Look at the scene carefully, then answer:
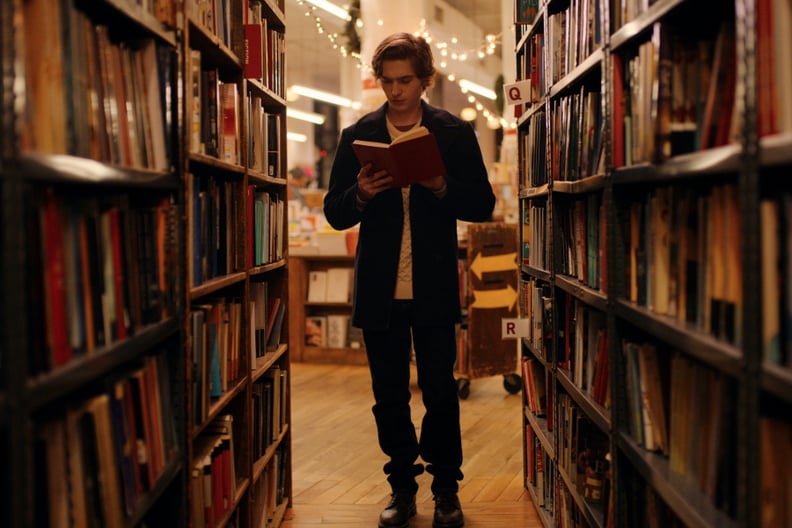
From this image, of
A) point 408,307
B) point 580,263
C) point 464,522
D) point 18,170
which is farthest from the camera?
point 464,522

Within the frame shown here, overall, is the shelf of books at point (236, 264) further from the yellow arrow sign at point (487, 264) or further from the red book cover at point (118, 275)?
the yellow arrow sign at point (487, 264)

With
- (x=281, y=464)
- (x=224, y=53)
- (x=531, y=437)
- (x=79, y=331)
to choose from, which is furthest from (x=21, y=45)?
(x=531, y=437)

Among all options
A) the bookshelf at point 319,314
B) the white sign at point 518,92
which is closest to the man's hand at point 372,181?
the white sign at point 518,92

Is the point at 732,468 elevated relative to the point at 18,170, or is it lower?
lower

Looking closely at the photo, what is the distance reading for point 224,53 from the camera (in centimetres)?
193

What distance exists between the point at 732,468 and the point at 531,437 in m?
1.73

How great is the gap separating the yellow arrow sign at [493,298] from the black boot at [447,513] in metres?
1.91

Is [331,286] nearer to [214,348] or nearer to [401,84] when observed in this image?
[401,84]

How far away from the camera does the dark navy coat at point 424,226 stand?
229 centimetres

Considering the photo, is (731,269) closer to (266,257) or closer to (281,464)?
(266,257)

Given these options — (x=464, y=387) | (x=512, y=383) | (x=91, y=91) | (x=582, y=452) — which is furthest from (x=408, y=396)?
(x=512, y=383)

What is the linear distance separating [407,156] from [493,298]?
92.3 inches

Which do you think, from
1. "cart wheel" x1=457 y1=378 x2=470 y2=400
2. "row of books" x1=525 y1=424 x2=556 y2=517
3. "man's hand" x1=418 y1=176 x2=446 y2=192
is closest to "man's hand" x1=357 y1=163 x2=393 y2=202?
"man's hand" x1=418 y1=176 x2=446 y2=192

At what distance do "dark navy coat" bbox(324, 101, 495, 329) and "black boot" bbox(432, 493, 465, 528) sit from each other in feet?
2.02
